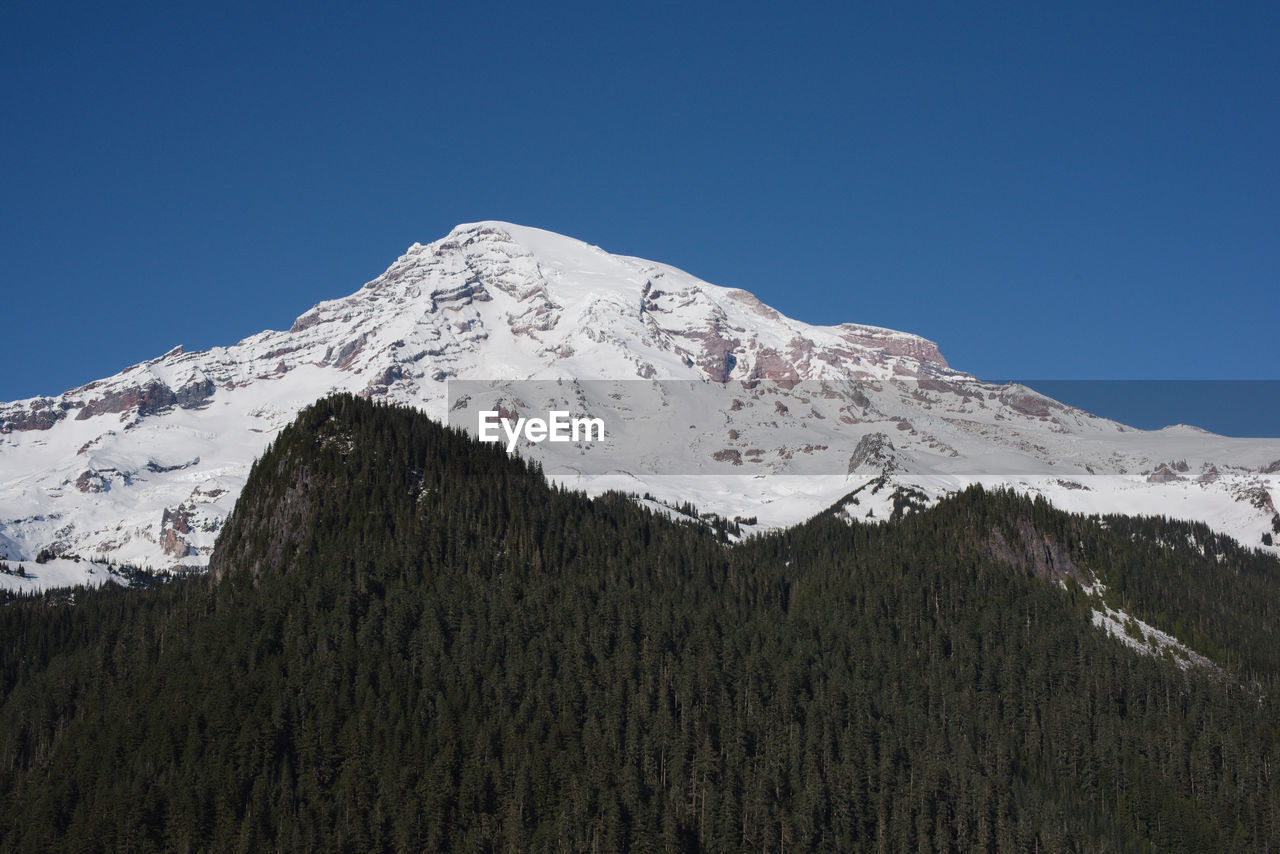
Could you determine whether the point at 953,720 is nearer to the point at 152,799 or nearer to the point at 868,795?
the point at 868,795

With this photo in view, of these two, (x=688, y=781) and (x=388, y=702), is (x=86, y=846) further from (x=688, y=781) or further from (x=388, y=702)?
(x=688, y=781)

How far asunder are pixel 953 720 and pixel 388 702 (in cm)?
8251

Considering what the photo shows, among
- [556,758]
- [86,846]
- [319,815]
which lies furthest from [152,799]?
[556,758]

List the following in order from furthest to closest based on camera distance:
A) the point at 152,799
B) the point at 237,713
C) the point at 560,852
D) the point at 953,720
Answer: the point at 953,720 → the point at 237,713 → the point at 152,799 → the point at 560,852

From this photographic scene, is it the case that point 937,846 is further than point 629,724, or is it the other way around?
point 629,724

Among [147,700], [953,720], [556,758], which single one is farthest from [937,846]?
[147,700]

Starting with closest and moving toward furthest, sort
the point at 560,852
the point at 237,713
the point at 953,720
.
A: the point at 560,852
the point at 237,713
the point at 953,720

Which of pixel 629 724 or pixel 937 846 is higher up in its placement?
pixel 629 724

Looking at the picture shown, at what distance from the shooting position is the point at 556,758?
166 meters

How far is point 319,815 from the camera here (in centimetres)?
15775

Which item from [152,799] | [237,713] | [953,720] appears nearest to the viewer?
[152,799]

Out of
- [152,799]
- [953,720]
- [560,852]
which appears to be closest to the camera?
[560,852]

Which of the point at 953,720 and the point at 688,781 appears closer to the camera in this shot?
the point at 688,781

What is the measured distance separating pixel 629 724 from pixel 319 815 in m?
41.7
